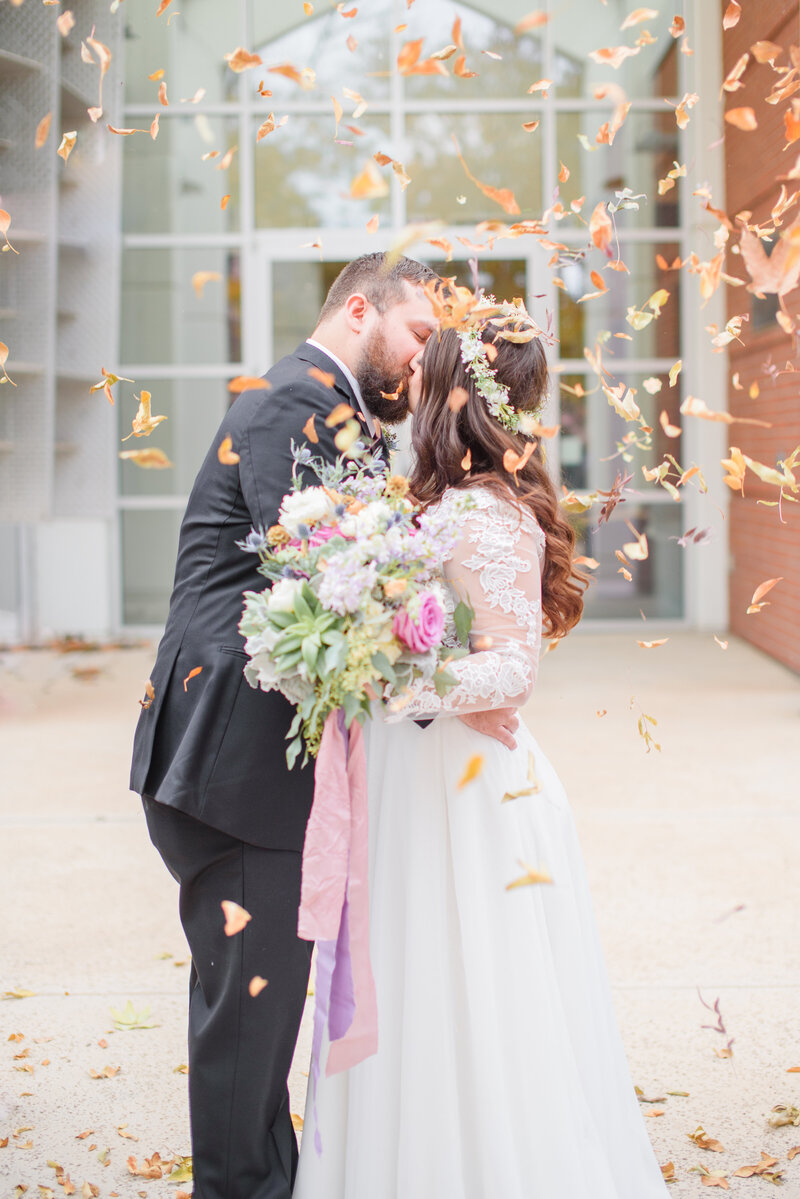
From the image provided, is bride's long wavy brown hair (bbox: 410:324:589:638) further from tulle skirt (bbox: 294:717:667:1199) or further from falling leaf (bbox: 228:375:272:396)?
tulle skirt (bbox: 294:717:667:1199)

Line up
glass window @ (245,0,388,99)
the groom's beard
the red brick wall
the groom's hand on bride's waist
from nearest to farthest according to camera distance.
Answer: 1. the groom's hand on bride's waist
2. the groom's beard
3. the red brick wall
4. glass window @ (245,0,388,99)

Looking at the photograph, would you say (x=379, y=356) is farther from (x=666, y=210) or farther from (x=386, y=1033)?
(x=666, y=210)

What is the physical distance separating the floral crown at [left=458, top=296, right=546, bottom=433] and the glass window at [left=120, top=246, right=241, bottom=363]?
852cm

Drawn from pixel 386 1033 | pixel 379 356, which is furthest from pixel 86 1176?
pixel 379 356

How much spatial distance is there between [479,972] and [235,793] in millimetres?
587

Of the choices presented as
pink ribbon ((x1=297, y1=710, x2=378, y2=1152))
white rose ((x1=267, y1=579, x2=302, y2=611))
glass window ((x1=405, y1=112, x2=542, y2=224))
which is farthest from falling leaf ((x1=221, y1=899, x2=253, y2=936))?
glass window ((x1=405, y1=112, x2=542, y2=224))

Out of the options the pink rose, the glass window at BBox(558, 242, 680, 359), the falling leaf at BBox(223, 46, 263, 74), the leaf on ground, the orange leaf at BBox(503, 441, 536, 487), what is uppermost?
the glass window at BBox(558, 242, 680, 359)

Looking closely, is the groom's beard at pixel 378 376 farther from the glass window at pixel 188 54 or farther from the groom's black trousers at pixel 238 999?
the glass window at pixel 188 54

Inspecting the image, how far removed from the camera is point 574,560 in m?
2.54

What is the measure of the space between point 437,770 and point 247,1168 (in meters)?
0.89

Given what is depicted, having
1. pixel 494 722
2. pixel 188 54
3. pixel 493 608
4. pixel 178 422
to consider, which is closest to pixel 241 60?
pixel 493 608

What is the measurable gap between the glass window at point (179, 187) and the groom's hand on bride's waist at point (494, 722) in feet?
29.8

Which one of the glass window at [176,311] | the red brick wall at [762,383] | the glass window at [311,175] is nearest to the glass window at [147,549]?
the glass window at [176,311]

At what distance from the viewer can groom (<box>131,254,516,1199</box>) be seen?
227 centimetres
